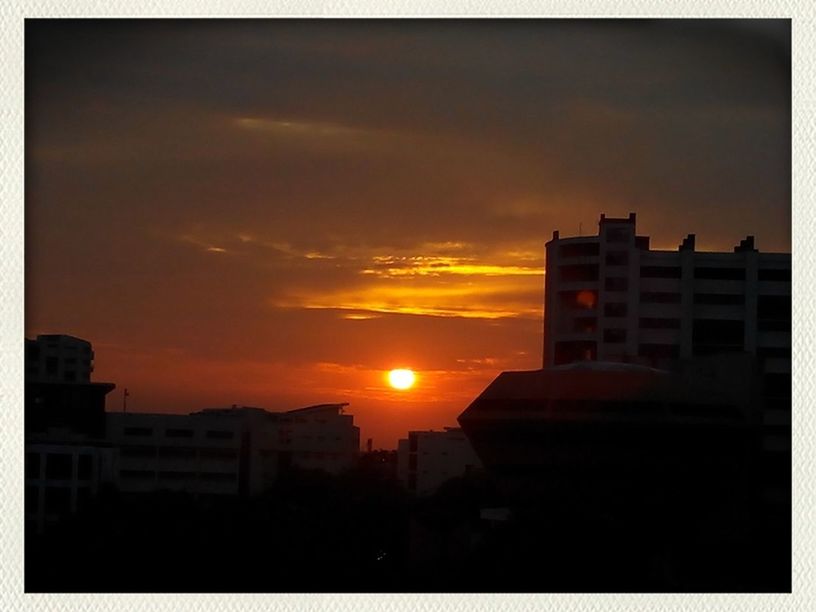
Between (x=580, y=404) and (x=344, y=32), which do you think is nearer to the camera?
(x=344, y=32)

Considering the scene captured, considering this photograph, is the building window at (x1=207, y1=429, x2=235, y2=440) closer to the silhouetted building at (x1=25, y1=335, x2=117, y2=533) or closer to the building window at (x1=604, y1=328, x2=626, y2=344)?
the silhouetted building at (x1=25, y1=335, x2=117, y2=533)

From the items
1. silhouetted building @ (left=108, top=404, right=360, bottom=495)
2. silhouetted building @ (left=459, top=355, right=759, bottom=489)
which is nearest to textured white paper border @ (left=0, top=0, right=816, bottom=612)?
silhouetted building @ (left=459, top=355, right=759, bottom=489)

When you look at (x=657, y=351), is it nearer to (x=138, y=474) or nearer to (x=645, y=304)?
(x=645, y=304)

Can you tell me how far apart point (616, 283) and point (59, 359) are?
8274 mm

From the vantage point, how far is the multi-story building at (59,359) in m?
6.44

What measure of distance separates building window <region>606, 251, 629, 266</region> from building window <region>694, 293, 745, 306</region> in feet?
2.92

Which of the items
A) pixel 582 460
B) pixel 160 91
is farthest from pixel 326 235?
pixel 582 460

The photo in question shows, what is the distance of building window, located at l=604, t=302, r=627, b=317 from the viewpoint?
48.2ft

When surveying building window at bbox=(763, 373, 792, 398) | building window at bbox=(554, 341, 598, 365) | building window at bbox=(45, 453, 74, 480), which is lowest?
building window at bbox=(45, 453, 74, 480)

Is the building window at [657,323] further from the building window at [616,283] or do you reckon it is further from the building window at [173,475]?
the building window at [173,475]

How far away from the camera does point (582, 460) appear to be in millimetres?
11047

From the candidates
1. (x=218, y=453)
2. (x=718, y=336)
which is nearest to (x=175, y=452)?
(x=218, y=453)
